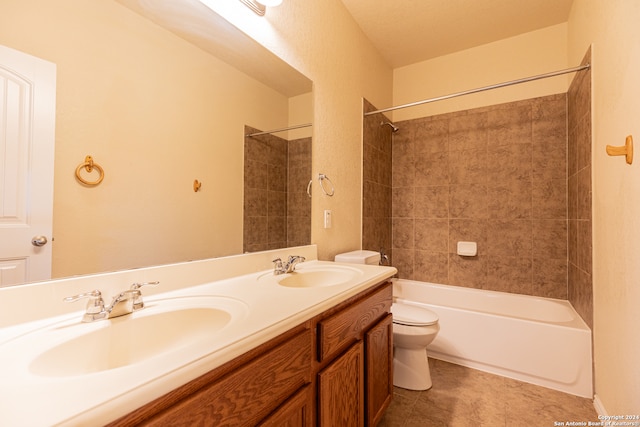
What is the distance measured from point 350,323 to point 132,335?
2.31 ft

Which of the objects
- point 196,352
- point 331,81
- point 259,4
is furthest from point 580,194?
point 196,352

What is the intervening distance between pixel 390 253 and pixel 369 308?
5.90ft

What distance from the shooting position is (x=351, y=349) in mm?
1079

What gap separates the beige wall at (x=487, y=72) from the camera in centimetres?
235

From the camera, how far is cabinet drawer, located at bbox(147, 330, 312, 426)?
1.69 ft

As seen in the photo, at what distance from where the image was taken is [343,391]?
40.4 inches

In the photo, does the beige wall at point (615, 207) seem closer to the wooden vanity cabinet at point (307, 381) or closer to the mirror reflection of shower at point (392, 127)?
the wooden vanity cabinet at point (307, 381)

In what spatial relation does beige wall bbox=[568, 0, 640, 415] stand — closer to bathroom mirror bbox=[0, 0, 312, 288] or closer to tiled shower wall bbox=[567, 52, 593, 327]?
tiled shower wall bbox=[567, 52, 593, 327]

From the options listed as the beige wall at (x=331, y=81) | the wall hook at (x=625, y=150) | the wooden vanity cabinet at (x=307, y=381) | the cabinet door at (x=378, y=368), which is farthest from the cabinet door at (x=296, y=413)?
the wall hook at (x=625, y=150)

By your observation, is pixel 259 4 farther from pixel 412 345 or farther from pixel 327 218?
pixel 412 345

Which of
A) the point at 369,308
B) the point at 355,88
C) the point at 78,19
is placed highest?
the point at 355,88

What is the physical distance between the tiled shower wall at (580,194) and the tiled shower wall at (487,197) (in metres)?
0.12

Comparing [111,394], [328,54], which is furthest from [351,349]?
[328,54]

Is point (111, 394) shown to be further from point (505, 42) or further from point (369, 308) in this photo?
point (505, 42)
